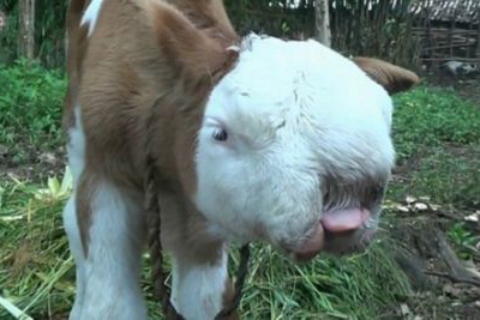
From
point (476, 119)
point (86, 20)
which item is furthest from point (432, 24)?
point (86, 20)

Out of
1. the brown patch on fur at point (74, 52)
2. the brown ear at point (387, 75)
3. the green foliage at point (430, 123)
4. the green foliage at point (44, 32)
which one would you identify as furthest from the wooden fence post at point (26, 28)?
the brown ear at point (387, 75)

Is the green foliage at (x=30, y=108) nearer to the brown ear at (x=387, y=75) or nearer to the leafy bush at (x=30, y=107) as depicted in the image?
the leafy bush at (x=30, y=107)

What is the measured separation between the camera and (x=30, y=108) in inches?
304

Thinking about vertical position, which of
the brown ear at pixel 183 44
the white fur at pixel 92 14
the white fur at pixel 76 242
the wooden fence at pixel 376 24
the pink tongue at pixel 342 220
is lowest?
the wooden fence at pixel 376 24

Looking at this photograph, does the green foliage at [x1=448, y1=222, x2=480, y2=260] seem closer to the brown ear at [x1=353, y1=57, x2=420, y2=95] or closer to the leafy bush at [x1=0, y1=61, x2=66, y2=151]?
the brown ear at [x1=353, y1=57, x2=420, y2=95]

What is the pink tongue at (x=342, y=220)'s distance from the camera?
2670 millimetres

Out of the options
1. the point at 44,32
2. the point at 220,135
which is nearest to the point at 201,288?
the point at 220,135

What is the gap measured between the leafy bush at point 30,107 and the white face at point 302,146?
4539mm

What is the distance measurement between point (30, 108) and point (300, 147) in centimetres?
532

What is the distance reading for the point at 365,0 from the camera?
46.3 feet

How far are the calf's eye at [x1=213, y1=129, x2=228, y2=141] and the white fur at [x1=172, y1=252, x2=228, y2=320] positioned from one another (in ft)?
3.23

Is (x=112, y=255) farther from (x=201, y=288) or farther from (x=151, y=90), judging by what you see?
(x=151, y=90)

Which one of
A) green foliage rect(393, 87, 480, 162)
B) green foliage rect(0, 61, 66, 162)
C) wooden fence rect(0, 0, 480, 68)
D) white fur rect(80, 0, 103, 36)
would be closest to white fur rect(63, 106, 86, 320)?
white fur rect(80, 0, 103, 36)

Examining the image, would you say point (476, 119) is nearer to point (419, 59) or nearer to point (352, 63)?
point (419, 59)
